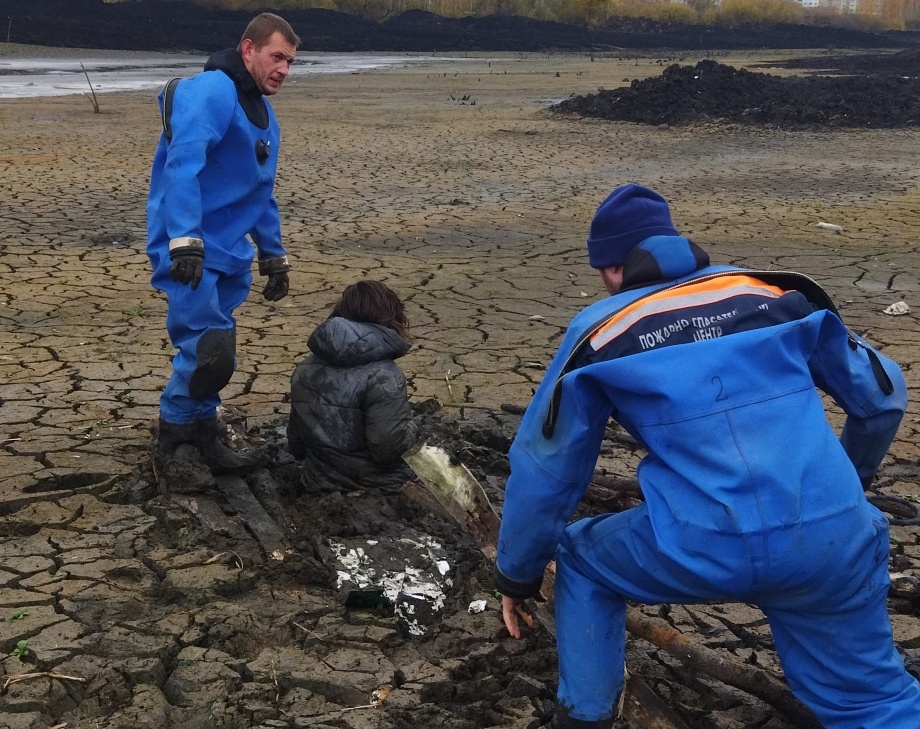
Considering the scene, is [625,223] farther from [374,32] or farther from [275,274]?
[374,32]

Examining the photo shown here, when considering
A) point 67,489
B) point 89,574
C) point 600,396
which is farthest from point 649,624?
point 67,489

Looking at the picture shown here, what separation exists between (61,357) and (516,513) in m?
4.62

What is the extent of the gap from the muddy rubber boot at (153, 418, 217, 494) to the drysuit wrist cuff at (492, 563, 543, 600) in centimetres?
211

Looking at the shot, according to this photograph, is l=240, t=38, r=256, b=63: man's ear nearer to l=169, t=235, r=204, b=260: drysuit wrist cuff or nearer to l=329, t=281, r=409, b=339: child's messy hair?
l=169, t=235, r=204, b=260: drysuit wrist cuff

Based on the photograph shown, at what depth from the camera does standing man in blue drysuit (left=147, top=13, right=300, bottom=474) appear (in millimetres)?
4387

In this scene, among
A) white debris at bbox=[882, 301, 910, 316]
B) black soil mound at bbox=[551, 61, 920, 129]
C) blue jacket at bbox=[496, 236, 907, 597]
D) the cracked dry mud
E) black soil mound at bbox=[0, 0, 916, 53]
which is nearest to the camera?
blue jacket at bbox=[496, 236, 907, 597]

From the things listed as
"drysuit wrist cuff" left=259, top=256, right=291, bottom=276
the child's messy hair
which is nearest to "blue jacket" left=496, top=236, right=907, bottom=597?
the child's messy hair

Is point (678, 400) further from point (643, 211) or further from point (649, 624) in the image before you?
point (649, 624)

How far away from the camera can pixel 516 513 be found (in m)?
2.73

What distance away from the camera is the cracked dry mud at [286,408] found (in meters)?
3.40

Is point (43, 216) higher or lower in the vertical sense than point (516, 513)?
lower

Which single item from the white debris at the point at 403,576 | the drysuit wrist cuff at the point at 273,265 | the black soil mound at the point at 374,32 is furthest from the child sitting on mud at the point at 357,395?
the black soil mound at the point at 374,32

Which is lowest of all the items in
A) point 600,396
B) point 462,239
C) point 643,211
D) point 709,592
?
point 462,239

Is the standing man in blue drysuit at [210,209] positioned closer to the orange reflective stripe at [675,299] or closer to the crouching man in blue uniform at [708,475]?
the crouching man in blue uniform at [708,475]
